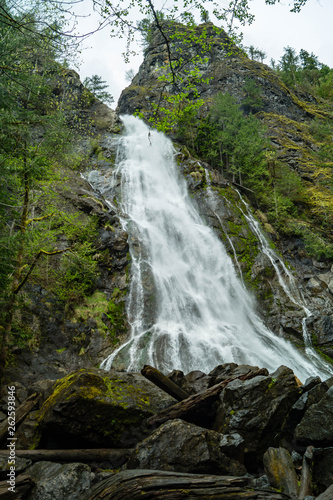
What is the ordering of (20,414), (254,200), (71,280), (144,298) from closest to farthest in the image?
(20,414), (71,280), (144,298), (254,200)

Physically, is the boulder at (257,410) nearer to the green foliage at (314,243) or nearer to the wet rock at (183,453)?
the wet rock at (183,453)

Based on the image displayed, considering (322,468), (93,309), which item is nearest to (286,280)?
(93,309)

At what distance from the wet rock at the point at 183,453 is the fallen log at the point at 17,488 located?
108cm

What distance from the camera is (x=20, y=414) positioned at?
14.9 feet

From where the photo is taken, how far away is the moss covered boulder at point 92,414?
399 centimetres

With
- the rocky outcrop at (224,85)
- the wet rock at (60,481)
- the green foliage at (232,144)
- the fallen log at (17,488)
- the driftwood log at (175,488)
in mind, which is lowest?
the fallen log at (17,488)

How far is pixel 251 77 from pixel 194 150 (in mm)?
21428

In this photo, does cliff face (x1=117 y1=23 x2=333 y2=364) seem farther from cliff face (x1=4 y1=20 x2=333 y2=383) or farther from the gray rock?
the gray rock

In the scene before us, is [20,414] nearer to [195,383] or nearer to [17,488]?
[17,488]

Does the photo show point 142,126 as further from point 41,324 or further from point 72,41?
point 72,41

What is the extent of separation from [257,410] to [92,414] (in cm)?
232

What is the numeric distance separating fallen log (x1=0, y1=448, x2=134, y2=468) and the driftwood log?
A: 1032 millimetres

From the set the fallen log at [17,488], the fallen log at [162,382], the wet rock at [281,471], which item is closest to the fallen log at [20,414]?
the fallen log at [17,488]

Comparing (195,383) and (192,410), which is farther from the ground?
(192,410)
